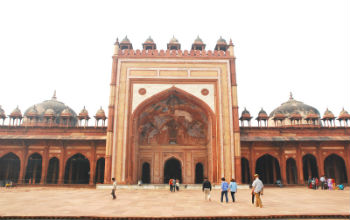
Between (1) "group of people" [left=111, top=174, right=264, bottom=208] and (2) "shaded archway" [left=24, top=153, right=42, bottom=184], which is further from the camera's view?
(2) "shaded archway" [left=24, top=153, right=42, bottom=184]

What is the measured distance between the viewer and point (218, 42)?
22422mm

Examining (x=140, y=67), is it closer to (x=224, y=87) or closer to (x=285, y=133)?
(x=224, y=87)

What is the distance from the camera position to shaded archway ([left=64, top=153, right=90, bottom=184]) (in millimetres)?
22906

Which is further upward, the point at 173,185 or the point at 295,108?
the point at 295,108

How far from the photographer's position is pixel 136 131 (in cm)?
2106

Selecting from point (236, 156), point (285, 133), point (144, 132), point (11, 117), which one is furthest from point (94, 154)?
point (285, 133)

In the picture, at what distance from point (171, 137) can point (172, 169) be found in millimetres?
2756

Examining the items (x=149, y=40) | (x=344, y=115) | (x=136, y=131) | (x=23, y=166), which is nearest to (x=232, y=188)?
(x=136, y=131)

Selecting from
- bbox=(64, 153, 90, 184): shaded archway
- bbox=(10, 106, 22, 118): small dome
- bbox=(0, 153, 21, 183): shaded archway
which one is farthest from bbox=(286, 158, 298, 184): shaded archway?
bbox=(10, 106, 22, 118): small dome

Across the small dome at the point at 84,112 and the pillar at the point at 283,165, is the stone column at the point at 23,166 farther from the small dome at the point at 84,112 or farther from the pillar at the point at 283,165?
the pillar at the point at 283,165

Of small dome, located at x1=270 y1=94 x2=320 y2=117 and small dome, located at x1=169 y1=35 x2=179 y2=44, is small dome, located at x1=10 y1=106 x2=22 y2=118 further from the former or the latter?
small dome, located at x1=270 y1=94 x2=320 y2=117

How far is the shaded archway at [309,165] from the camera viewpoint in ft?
75.3

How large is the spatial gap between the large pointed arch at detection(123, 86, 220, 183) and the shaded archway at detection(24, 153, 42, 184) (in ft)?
27.9

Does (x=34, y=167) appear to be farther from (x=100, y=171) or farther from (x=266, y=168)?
(x=266, y=168)
